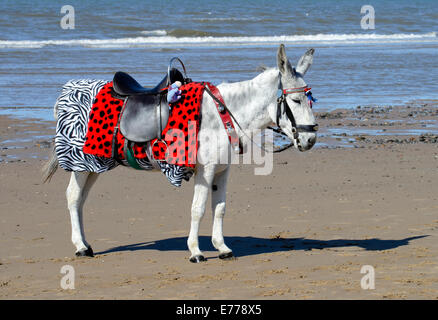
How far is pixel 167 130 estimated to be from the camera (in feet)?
23.0

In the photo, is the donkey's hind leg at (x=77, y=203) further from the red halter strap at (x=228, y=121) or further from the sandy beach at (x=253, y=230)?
the red halter strap at (x=228, y=121)

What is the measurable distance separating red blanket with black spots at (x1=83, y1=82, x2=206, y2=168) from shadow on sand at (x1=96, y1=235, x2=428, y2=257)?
118cm

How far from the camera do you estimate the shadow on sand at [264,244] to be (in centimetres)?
764

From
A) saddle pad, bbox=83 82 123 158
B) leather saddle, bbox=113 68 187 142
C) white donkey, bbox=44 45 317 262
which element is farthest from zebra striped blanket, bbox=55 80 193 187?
white donkey, bbox=44 45 317 262

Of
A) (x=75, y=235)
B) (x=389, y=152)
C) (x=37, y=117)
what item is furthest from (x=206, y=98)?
(x=37, y=117)

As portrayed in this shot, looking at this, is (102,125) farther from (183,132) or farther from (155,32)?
(155,32)

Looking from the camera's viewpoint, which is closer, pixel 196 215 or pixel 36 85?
pixel 196 215

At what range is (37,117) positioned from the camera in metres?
16.4

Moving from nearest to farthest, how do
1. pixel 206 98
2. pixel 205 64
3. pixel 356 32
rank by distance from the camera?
1. pixel 206 98
2. pixel 205 64
3. pixel 356 32

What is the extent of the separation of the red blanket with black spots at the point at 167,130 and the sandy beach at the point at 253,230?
1.04 m

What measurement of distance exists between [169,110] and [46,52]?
85.9 feet

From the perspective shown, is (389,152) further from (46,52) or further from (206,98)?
(46,52)

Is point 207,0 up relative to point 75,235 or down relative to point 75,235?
up

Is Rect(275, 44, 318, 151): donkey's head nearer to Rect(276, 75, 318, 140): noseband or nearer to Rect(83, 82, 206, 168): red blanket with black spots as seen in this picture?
Rect(276, 75, 318, 140): noseband
